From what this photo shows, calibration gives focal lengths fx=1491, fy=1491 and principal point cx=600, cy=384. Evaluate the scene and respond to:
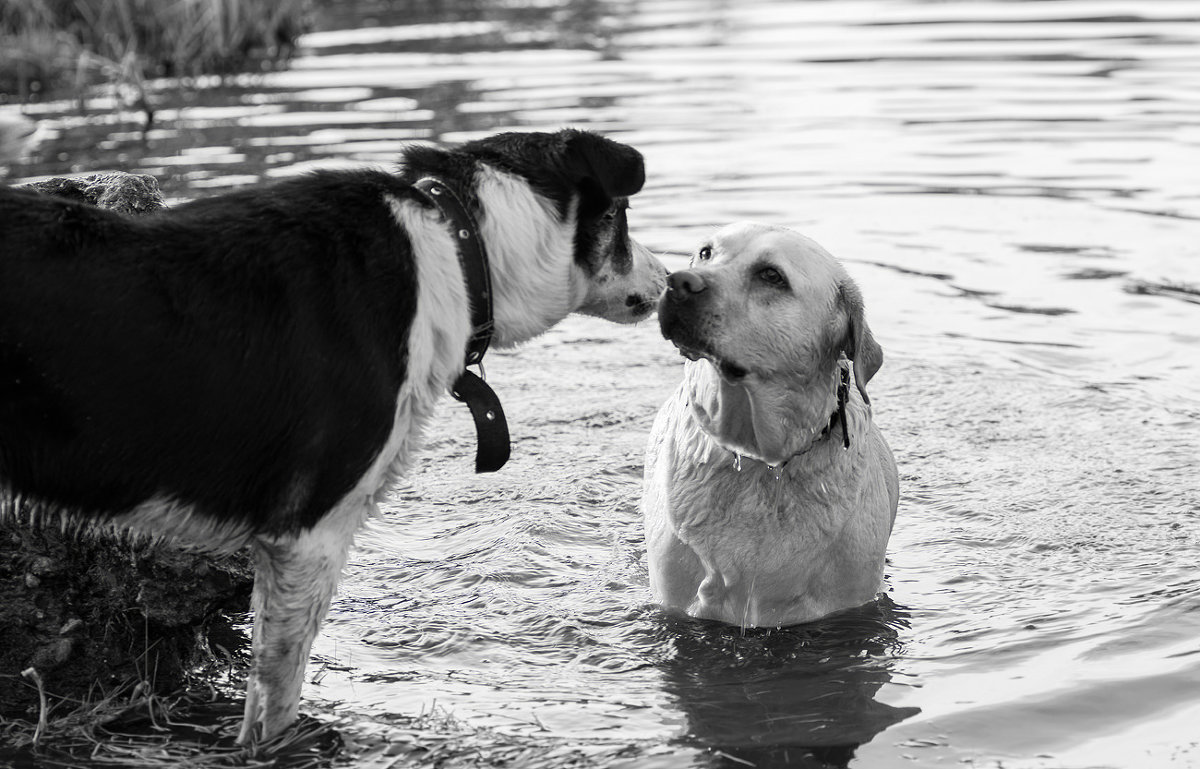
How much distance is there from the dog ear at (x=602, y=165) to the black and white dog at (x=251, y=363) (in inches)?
10.2

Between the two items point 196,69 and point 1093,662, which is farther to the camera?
point 196,69

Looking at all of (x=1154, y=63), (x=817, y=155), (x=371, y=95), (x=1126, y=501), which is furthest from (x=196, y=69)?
(x=1126, y=501)

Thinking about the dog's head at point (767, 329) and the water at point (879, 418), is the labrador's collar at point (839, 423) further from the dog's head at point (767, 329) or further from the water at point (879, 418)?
the water at point (879, 418)

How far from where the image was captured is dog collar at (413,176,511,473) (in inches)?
178

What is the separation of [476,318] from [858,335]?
150cm

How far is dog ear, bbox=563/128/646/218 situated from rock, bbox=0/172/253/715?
1.77m

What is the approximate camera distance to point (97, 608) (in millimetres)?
5082

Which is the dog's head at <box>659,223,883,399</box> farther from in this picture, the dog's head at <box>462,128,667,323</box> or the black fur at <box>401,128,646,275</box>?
the black fur at <box>401,128,646,275</box>

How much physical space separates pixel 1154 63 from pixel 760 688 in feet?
45.1

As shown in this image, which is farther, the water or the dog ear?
the water

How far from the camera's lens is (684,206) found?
38.4 ft

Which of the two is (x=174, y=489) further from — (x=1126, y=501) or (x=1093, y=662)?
(x=1126, y=501)

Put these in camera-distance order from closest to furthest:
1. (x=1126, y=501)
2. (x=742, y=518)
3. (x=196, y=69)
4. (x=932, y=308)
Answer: (x=742, y=518)
(x=1126, y=501)
(x=932, y=308)
(x=196, y=69)

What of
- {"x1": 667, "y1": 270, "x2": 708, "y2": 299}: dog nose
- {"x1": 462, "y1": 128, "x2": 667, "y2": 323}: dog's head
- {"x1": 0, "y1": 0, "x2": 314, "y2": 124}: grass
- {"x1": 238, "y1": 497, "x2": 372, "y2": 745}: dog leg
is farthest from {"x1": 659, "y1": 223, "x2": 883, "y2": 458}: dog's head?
{"x1": 0, "y1": 0, "x2": 314, "y2": 124}: grass
